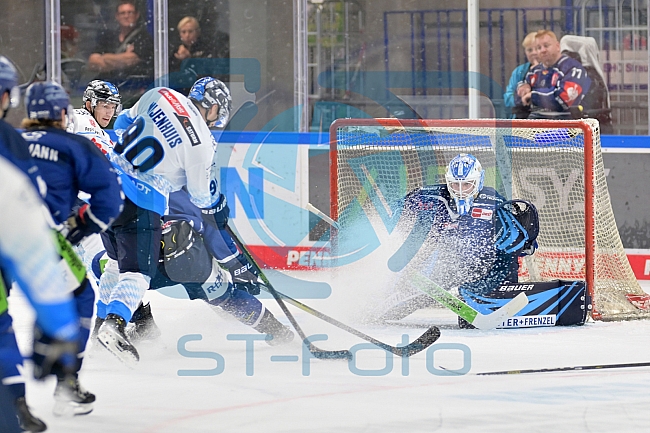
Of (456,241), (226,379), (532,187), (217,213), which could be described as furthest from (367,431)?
(532,187)

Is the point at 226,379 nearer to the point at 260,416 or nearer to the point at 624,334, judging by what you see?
the point at 260,416

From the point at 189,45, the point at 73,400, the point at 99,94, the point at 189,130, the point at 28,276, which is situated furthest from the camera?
the point at 189,45

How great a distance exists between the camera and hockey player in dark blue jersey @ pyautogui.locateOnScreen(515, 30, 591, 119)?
6.44 metres

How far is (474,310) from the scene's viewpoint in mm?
4797

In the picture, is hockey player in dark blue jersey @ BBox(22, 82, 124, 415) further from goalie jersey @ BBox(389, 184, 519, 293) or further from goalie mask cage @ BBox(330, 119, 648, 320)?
goalie mask cage @ BBox(330, 119, 648, 320)

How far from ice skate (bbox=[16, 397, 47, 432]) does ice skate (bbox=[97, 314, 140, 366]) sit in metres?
0.93

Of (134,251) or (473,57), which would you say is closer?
(134,251)

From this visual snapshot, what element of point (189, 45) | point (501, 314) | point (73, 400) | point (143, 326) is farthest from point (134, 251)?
point (189, 45)

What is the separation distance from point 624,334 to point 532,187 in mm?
1339

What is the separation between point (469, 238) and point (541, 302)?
0.44 metres

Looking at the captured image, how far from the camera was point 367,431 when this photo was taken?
3119 mm

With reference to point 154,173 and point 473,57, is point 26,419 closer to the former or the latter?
point 154,173

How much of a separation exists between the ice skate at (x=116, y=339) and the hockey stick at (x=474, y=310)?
1.43m

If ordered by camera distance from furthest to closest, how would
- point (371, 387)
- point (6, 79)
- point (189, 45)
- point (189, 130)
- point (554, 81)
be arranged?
point (189, 45), point (554, 81), point (189, 130), point (371, 387), point (6, 79)
